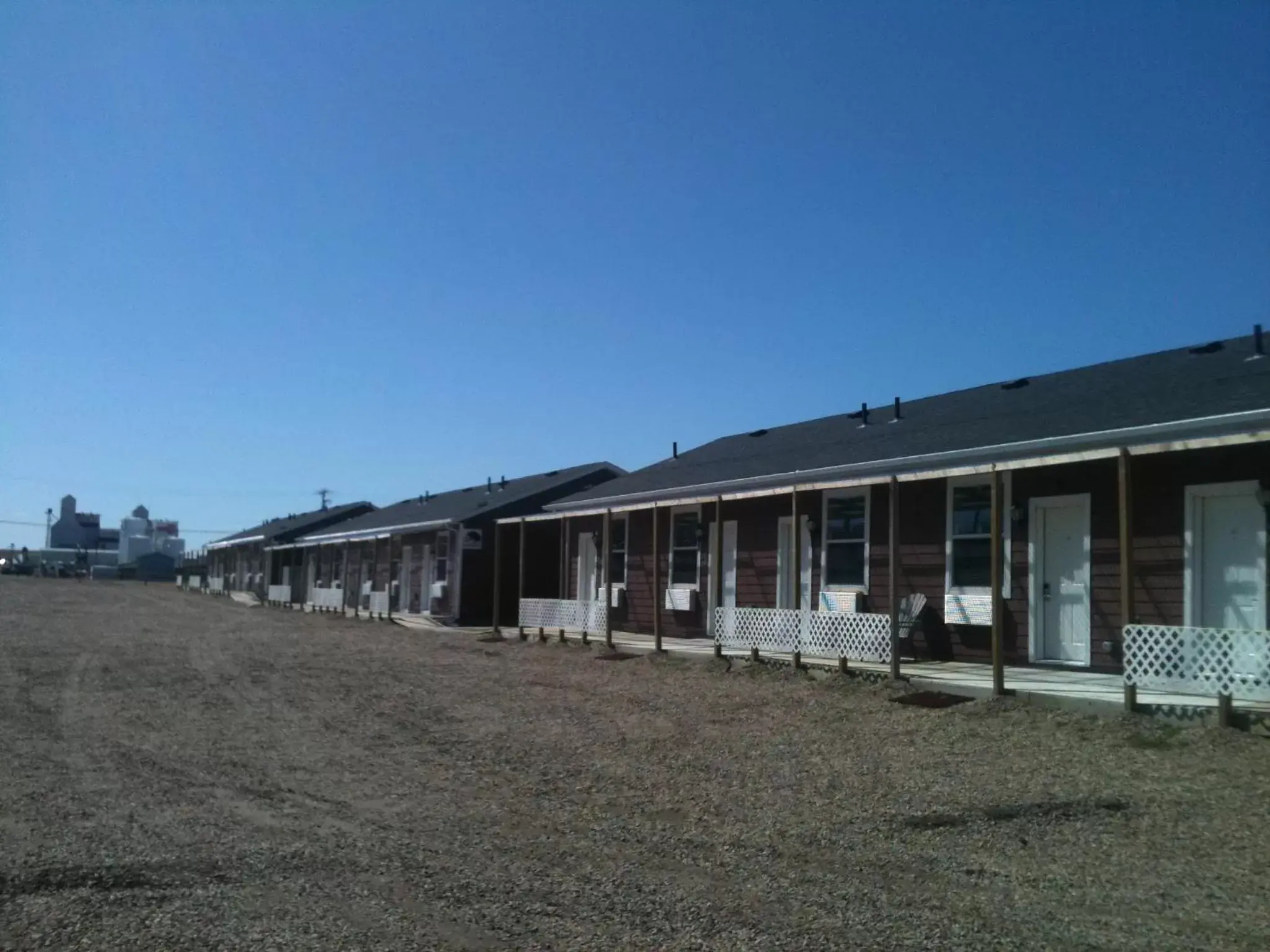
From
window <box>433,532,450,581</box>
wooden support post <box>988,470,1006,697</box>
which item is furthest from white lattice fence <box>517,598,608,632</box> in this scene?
wooden support post <box>988,470,1006,697</box>

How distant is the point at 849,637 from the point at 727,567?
206 inches

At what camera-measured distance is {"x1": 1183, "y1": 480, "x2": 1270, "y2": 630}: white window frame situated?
10891 millimetres

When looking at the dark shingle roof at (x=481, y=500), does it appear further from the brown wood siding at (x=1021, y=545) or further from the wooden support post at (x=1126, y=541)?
the wooden support post at (x=1126, y=541)

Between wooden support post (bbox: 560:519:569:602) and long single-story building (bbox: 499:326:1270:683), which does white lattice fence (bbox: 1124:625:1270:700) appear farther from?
wooden support post (bbox: 560:519:569:602)

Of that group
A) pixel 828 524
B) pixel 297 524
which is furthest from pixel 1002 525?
pixel 297 524

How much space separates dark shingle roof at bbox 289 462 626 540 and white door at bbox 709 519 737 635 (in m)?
10.7

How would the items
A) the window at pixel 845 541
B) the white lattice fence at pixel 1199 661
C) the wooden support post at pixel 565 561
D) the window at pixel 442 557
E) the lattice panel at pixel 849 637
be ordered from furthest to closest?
the window at pixel 442 557 → the wooden support post at pixel 565 561 → the window at pixel 845 541 → the lattice panel at pixel 849 637 → the white lattice fence at pixel 1199 661

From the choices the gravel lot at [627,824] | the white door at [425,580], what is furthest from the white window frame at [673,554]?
the white door at [425,580]

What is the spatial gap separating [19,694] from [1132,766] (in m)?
12.5

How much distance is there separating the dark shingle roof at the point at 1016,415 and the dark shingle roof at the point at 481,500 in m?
7.63

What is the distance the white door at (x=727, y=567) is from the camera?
17984mm

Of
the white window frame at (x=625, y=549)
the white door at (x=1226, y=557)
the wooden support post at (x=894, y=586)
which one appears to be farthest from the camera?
the white window frame at (x=625, y=549)

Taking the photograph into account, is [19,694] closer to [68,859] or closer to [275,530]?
[68,859]

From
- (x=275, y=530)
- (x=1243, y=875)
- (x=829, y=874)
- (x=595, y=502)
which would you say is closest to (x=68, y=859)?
(x=829, y=874)
